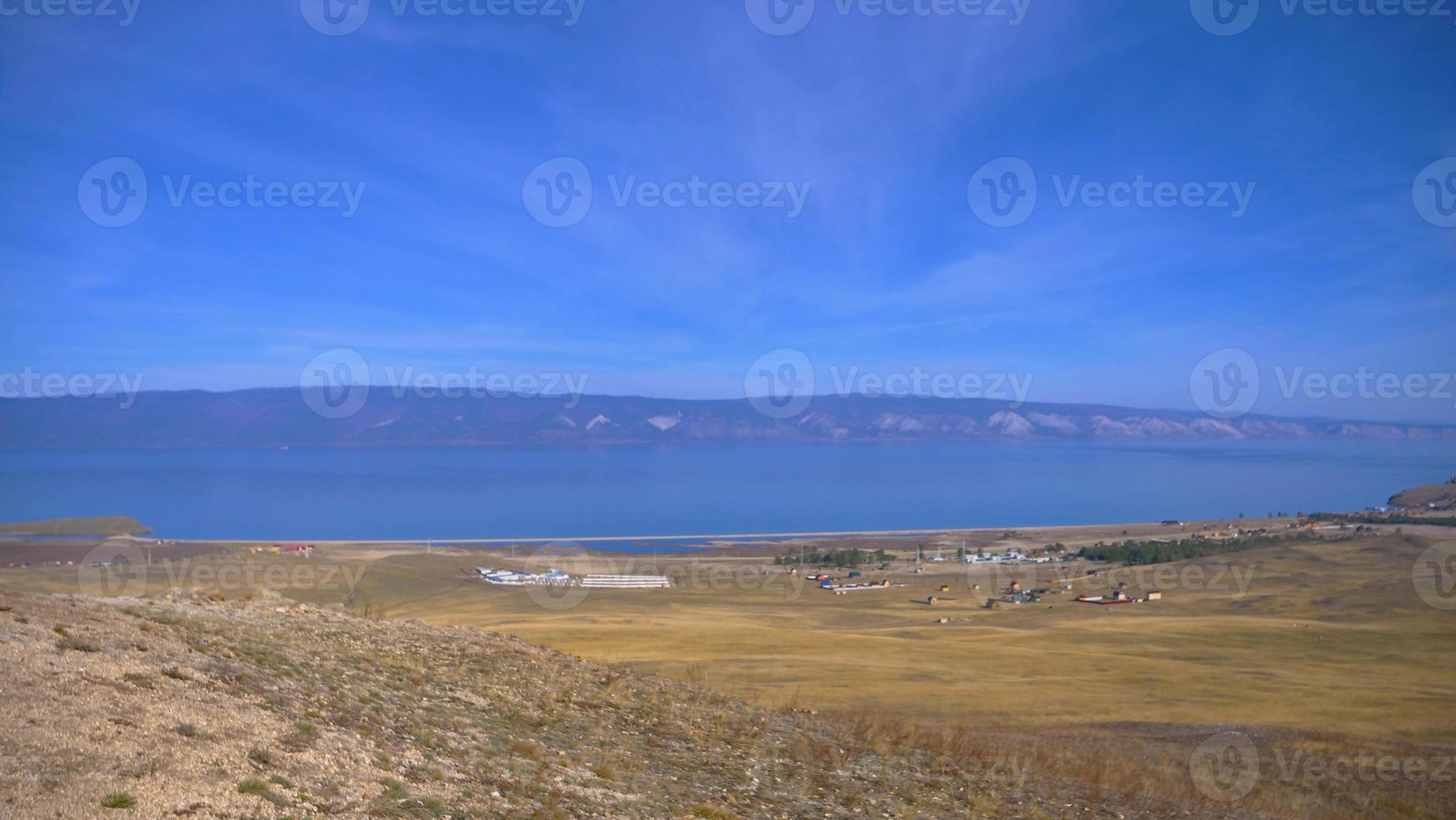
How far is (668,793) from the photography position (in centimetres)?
648

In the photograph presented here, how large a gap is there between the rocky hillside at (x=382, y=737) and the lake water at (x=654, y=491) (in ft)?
185

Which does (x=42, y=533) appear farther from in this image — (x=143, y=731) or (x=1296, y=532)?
(x=1296, y=532)

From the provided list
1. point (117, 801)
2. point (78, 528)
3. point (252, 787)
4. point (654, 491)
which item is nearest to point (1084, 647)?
point (252, 787)

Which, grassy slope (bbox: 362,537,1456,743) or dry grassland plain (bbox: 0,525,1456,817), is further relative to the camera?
grassy slope (bbox: 362,537,1456,743)

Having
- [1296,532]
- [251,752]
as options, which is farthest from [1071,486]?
[251,752]

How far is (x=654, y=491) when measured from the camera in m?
100

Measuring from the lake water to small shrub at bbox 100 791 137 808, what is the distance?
2363 inches

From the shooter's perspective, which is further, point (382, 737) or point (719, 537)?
point (719, 537)

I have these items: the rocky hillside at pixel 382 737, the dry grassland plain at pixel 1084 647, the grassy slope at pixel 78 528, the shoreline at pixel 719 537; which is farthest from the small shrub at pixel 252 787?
the grassy slope at pixel 78 528

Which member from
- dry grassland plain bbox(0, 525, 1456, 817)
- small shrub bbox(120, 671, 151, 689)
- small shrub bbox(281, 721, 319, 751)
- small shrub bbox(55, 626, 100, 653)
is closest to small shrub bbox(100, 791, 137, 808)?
small shrub bbox(281, 721, 319, 751)

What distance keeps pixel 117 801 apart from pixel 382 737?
1.96 metres

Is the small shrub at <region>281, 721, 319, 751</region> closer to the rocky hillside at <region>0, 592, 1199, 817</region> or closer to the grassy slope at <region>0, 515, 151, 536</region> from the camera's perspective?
the rocky hillside at <region>0, 592, 1199, 817</region>

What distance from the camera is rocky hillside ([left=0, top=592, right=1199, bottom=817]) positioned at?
15.9 feet

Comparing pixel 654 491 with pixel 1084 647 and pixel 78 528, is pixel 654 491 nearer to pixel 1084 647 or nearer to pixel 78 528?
pixel 78 528
